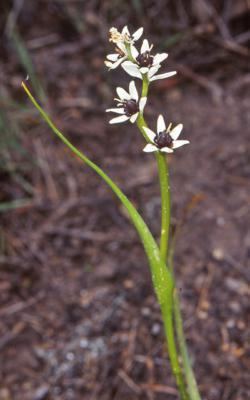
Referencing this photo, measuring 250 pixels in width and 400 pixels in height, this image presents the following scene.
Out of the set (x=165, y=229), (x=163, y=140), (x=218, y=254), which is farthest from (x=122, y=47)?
(x=218, y=254)

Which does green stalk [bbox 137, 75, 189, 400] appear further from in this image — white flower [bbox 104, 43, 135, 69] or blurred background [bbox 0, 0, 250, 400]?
blurred background [bbox 0, 0, 250, 400]

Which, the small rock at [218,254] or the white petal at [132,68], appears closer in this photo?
the white petal at [132,68]

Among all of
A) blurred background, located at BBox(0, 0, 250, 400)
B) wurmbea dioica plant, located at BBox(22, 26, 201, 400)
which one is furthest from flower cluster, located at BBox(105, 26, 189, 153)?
blurred background, located at BBox(0, 0, 250, 400)

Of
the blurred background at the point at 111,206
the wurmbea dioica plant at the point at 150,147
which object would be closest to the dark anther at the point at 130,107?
the wurmbea dioica plant at the point at 150,147

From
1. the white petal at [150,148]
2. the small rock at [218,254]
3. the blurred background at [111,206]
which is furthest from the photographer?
the small rock at [218,254]

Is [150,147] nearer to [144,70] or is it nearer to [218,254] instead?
[144,70]

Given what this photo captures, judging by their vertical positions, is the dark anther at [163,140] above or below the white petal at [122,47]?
below

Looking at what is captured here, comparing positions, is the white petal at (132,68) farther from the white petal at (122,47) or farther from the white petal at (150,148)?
the white petal at (150,148)
